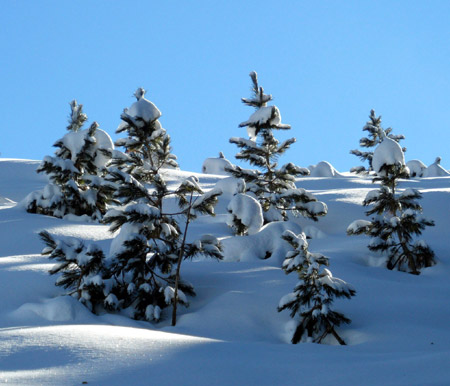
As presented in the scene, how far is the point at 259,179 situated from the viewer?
50.0 feet

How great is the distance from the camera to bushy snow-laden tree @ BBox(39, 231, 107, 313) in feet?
26.5

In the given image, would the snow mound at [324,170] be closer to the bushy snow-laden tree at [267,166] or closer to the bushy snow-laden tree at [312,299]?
the bushy snow-laden tree at [267,166]

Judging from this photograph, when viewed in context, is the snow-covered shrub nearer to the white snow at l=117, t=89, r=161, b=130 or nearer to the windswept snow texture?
the white snow at l=117, t=89, r=161, b=130

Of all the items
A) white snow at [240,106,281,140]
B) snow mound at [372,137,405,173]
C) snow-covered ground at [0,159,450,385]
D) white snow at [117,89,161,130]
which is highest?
white snow at [240,106,281,140]

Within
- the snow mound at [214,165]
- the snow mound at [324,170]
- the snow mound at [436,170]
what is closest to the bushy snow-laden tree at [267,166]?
the snow mound at [324,170]

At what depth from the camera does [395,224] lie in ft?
38.2

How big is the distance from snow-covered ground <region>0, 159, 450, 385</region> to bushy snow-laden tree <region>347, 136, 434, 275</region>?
424 mm

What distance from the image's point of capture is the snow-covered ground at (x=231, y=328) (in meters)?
4.54

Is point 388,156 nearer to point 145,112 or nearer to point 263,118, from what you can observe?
point 263,118

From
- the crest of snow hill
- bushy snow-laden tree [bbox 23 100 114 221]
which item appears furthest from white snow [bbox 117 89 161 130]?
bushy snow-laden tree [bbox 23 100 114 221]

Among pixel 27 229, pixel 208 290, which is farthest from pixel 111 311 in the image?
pixel 27 229

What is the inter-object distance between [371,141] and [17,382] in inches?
1076

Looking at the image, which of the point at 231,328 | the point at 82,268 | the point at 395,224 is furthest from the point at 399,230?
the point at 82,268

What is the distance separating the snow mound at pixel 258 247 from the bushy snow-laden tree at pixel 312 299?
3397mm
